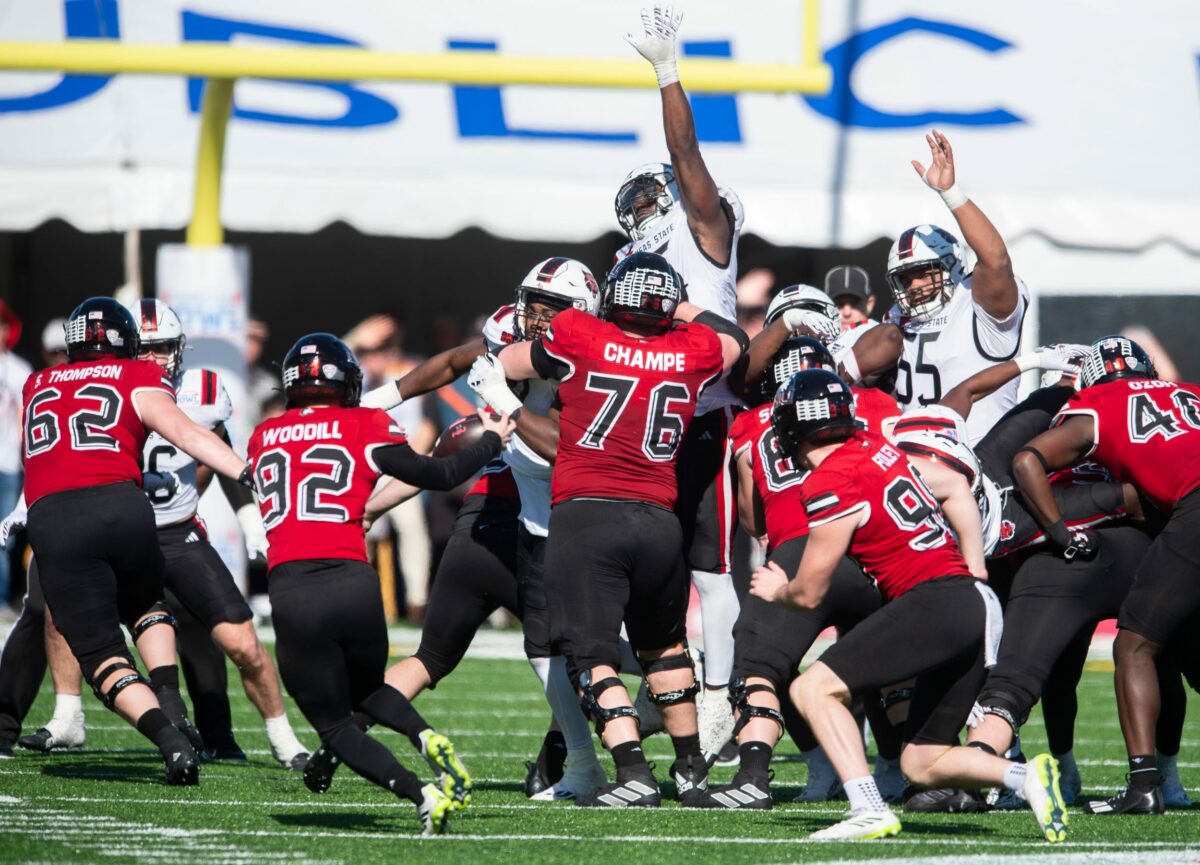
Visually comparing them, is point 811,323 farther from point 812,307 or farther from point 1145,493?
point 1145,493

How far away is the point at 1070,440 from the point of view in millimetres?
6672

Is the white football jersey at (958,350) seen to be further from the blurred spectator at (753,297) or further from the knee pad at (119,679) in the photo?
the blurred spectator at (753,297)

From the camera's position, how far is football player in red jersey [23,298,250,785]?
6.72 metres

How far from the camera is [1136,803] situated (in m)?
6.45

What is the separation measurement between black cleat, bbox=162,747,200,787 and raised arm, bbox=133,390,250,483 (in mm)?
1053

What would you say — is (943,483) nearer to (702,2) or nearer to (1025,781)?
(1025,781)

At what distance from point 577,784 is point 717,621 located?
0.92 m

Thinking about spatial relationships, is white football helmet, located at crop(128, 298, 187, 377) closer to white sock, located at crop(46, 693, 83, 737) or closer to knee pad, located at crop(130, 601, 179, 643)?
knee pad, located at crop(130, 601, 179, 643)

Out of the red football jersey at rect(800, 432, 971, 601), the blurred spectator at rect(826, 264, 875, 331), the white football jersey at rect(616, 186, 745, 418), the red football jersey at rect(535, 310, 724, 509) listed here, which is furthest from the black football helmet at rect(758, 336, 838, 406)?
the blurred spectator at rect(826, 264, 875, 331)

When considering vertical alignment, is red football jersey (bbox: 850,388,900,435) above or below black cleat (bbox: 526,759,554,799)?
above

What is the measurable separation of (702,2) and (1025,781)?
346 inches

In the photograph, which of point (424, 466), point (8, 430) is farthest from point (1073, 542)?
point (8, 430)

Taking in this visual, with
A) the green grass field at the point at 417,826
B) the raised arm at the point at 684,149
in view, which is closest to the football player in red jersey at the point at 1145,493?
the green grass field at the point at 417,826

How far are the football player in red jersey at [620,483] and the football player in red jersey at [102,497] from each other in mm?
1328
